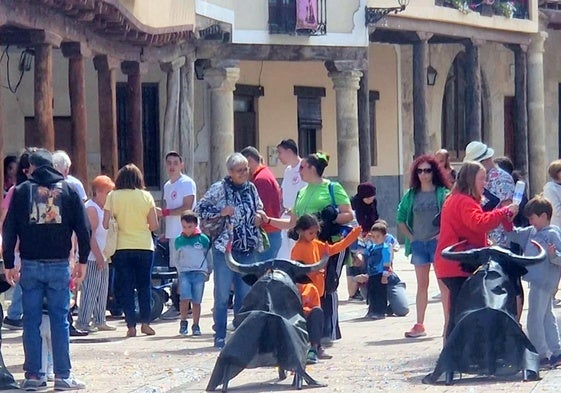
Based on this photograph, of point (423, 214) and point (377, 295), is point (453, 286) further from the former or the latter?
point (377, 295)

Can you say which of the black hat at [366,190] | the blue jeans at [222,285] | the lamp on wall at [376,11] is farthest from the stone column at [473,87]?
the blue jeans at [222,285]

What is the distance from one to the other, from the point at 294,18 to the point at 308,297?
14994mm

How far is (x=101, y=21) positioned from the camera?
1780cm

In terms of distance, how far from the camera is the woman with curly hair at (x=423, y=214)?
12.4 metres

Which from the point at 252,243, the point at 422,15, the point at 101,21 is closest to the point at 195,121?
the point at 422,15

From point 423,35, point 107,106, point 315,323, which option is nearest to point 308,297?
point 315,323

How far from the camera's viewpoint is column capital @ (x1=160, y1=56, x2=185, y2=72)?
2190 cm

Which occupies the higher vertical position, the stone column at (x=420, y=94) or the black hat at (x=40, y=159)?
the stone column at (x=420, y=94)

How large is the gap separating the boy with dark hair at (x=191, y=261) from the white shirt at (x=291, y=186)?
1133mm

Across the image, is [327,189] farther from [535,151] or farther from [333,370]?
[535,151]

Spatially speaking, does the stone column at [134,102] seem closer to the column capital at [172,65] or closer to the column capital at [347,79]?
the column capital at [172,65]

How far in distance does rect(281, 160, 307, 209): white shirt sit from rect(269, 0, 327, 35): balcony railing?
34.5ft

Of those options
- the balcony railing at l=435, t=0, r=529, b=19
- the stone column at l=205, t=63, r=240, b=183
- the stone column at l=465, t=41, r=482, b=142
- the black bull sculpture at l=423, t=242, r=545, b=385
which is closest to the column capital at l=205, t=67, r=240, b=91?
the stone column at l=205, t=63, r=240, b=183

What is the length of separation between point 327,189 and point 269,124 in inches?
629
